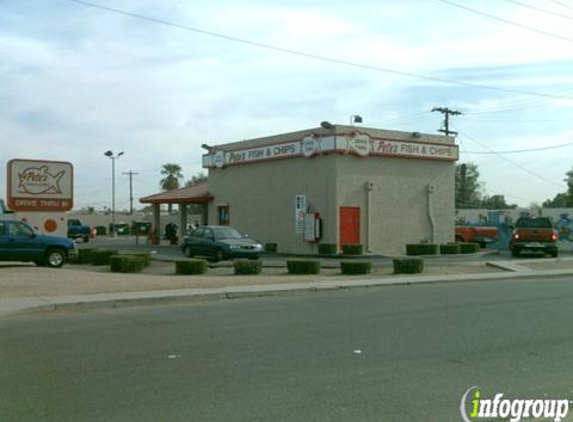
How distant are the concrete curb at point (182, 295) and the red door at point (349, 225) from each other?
12108 millimetres

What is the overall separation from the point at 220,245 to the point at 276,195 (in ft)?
33.9

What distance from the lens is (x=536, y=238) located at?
1243 inches

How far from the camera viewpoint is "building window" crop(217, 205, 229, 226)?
40.2m

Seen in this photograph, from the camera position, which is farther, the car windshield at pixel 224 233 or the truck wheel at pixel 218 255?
the car windshield at pixel 224 233

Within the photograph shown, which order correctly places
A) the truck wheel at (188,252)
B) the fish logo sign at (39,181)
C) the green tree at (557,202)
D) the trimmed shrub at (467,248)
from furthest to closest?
the green tree at (557,202)
the trimmed shrub at (467,248)
the truck wheel at (188,252)
the fish logo sign at (39,181)

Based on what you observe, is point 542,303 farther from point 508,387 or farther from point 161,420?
point 161,420

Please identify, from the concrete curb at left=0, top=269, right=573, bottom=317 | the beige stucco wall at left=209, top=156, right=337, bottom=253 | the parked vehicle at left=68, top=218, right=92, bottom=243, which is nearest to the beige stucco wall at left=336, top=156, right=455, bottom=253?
the beige stucco wall at left=209, top=156, right=337, bottom=253

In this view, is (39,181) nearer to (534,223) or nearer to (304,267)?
(304,267)

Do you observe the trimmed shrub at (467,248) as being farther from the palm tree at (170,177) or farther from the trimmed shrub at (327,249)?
the palm tree at (170,177)

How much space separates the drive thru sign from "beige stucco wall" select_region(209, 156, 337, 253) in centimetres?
1284

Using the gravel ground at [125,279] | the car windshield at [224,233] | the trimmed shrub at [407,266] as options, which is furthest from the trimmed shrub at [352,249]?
the trimmed shrub at [407,266]

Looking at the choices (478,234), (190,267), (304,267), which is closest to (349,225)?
(304,267)

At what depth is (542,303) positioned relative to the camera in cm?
1484

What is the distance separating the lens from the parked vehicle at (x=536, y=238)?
3147cm
